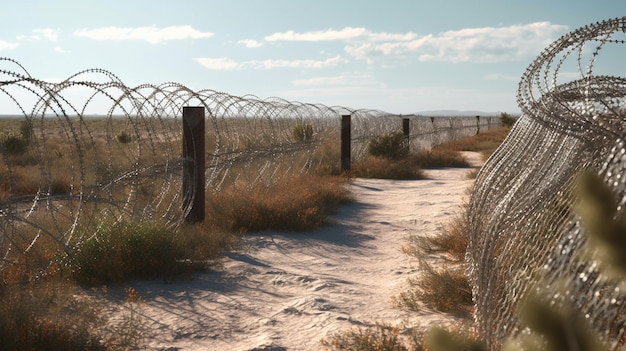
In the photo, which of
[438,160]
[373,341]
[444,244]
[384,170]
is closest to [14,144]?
[384,170]

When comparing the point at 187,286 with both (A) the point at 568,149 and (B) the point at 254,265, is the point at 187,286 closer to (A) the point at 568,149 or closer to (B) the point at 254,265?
(B) the point at 254,265

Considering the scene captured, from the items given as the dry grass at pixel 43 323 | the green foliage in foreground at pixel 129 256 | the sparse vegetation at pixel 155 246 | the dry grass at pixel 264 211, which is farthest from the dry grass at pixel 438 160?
the dry grass at pixel 43 323

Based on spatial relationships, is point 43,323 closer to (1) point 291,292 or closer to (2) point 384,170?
(1) point 291,292

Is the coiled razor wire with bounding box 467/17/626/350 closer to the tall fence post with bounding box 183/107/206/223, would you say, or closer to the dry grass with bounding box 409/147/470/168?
the tall fence post with bounding box 183/107/206/223

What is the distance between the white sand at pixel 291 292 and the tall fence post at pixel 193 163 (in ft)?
2.54

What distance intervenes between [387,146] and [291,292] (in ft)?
38.6

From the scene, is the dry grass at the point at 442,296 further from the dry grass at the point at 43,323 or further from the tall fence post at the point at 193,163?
the tall fence post at the point at 193,163

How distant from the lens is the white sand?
416cm

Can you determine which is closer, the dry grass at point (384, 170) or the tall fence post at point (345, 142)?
the tall fence post at point (345, 142)

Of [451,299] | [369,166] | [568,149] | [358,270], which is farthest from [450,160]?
[568,149]

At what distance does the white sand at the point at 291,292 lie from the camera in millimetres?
4156

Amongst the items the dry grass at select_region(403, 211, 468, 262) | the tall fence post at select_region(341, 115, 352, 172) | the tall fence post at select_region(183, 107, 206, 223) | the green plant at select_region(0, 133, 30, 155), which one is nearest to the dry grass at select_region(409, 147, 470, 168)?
the tall fence post at select_region(341, 115, 352, 172)

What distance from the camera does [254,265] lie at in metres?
6.05

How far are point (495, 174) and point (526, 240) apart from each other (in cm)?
150
